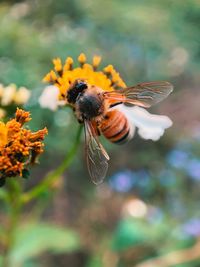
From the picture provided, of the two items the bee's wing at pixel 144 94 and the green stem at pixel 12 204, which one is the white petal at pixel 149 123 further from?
the green stem at pixel 12 204

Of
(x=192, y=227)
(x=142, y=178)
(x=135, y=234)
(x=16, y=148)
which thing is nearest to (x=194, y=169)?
(x=142, y=178)

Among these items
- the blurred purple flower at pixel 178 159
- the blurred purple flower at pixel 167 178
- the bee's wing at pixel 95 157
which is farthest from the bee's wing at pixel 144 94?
the blurred purple flower at pixel 178 159

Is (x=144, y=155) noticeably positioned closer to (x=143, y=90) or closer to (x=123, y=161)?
(x=123, y=161)

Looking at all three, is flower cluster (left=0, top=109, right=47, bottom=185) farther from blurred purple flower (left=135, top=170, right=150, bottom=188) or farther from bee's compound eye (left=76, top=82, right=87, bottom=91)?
blurred purple flower (left=135, top=170, right=150, bottom=188)

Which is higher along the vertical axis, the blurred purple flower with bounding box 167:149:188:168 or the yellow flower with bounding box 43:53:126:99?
the blurred purple flower with bounding box 167:149:188:168

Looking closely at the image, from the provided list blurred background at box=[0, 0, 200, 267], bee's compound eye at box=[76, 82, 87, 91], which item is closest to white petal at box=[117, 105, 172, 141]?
bee's compound eye at box=[76, 82, 87, 91]
